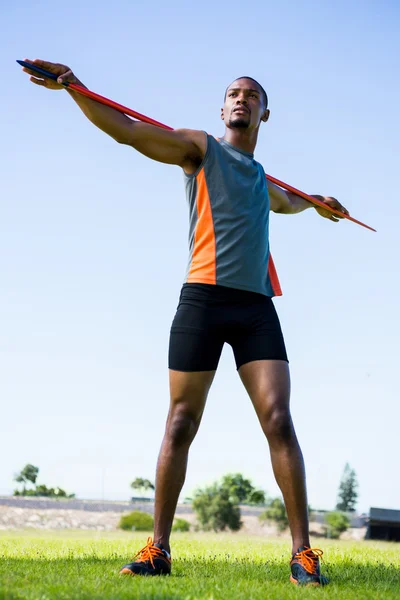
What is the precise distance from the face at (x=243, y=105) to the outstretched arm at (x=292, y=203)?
0.60 meters

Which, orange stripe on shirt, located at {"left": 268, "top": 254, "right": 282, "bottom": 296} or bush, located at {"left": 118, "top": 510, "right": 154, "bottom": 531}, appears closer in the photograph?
orange stripe on shirt, located at {"left": 268, "top": 254, "right": 282, "bottom": 296}

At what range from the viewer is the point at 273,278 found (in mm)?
4922

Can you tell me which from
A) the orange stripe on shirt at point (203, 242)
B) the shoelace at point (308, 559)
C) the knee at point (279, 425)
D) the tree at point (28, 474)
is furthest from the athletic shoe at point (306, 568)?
the tree at point (28, 474)

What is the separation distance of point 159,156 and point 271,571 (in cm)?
262

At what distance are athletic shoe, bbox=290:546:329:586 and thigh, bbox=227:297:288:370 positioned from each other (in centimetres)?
111

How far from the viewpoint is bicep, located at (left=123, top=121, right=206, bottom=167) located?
452cm

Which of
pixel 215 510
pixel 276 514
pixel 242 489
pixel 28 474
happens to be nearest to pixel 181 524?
pixel 215 510

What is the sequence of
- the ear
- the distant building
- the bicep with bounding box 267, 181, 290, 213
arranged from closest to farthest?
the ear → the bicep with bounding box 267, 181, 290, 213 → the distant building

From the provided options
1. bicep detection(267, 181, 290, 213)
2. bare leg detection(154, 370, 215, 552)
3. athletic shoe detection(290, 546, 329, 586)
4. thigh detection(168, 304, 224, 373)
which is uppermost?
bicep detection(267, 181, 290, 213)

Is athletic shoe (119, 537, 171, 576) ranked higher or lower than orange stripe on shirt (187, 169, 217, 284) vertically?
lower

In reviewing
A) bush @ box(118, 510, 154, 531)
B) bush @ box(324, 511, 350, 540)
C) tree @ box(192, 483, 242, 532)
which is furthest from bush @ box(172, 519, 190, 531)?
bush @ box(324, 511, 350, 540)

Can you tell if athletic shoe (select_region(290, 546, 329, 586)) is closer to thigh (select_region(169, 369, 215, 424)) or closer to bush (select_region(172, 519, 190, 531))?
thigh (select_region(169, 369, 215, 424))

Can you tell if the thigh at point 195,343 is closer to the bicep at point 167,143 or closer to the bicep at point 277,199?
the bicep at point 167,143

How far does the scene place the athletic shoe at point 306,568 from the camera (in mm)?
4164
